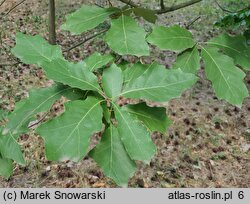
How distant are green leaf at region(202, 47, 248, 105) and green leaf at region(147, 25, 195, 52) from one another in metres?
0.06

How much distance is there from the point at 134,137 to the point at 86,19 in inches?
19.8

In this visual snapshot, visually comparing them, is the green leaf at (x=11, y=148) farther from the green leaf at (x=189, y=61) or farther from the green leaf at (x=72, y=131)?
the green leaf at (x=189, y=61)

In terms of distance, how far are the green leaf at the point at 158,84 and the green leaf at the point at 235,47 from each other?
10.9 inches

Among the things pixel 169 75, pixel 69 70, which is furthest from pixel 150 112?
pixel 69 70

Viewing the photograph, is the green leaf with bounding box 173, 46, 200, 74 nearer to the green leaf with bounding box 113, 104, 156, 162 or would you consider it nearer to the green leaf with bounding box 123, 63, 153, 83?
the green leaf with bounding box 123, 63, 153, 83

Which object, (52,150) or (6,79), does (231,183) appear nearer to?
(52,150)

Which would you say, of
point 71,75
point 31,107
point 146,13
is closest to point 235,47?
point 146,13

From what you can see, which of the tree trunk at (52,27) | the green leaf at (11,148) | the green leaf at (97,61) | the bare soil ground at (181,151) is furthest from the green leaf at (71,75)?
A: the bare soil ground at (181,151)

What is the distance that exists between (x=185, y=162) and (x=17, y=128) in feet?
10.1

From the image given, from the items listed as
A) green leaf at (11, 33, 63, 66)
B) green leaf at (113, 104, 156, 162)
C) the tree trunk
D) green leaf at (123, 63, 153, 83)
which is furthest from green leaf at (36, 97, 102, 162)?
the tree trunk

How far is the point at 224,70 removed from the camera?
108cm

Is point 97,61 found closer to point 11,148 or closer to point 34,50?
point 34,50

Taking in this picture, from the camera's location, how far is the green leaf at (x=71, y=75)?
3.08ft

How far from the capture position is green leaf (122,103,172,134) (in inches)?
37.5
